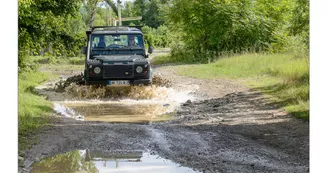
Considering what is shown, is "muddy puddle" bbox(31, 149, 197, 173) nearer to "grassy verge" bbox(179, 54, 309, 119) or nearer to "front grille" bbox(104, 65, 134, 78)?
"grassy verge" bbox(179, 54, 309, 119)

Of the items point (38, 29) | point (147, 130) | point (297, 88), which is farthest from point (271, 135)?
point (38, 29)

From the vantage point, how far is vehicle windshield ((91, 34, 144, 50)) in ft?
53.2

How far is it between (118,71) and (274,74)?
7.55 metres

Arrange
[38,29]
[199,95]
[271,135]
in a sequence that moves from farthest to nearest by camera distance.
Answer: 1. [38,29]
2. [199,95]
3. [271,135]

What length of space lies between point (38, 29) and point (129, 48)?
145 inches

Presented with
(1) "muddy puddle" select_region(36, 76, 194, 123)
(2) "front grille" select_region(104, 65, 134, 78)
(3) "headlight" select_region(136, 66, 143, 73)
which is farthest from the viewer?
(3) "headlight" select_region(136, 66, 143, 73)

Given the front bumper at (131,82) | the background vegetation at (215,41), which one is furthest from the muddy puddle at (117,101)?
the background vegetation at (215,41)

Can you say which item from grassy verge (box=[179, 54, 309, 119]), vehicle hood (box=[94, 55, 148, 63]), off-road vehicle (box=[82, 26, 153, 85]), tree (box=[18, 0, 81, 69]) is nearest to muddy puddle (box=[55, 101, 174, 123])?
off-road vehicle (box=[82, 26, 153, 85])

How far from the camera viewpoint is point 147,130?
9953 millimetres

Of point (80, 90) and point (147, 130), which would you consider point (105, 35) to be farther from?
point (147, 130)

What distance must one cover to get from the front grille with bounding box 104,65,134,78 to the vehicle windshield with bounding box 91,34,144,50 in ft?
4.08

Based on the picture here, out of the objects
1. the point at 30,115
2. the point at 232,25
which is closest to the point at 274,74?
the point at 232,25

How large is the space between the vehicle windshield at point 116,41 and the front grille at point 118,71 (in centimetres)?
124

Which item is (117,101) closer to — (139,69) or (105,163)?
(139,69)
